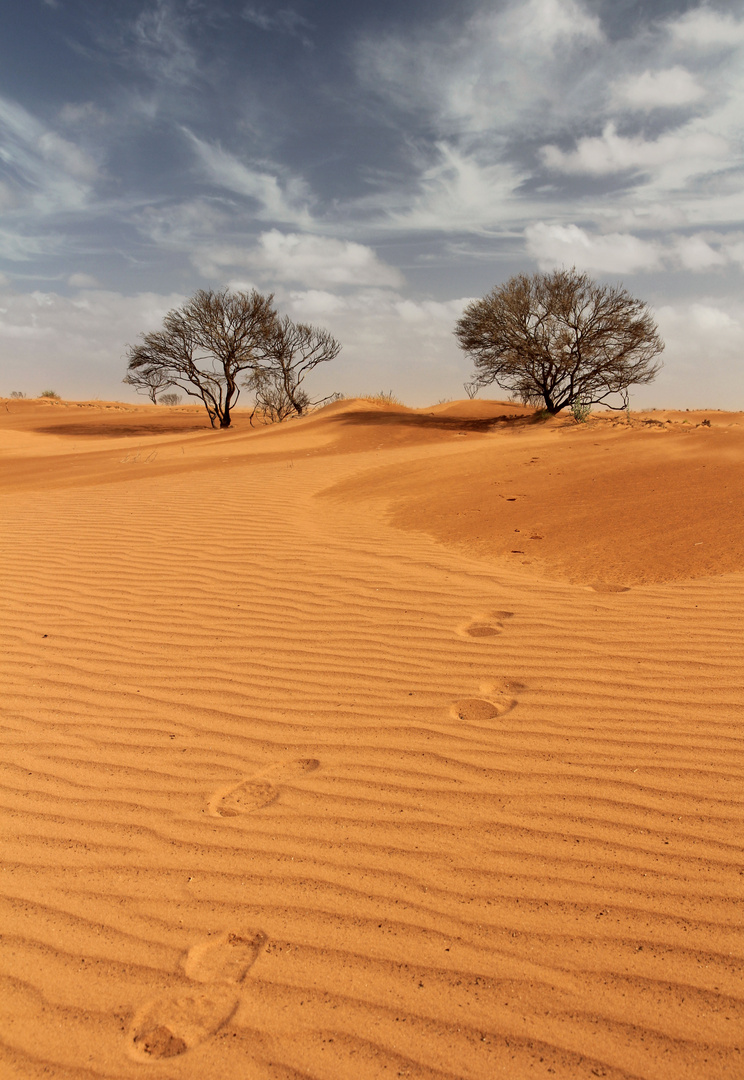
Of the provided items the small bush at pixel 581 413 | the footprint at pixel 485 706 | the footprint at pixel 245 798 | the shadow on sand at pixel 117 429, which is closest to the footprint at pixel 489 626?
the footprint at pixel 485 706

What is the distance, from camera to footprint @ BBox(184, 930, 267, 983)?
6.15ft

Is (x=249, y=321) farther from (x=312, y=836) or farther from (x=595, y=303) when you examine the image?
(x=312, y=836)

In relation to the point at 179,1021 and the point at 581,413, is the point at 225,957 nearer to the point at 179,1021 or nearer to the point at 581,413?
the point at 179,1021

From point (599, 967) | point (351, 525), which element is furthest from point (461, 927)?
point (351, 525)

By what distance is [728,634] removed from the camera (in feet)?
13.0

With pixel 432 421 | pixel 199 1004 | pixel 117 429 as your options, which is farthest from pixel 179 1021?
pixel 117 429

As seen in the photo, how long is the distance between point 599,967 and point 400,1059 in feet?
1.99

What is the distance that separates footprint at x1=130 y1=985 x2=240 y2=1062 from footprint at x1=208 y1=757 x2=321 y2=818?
78 centimetres

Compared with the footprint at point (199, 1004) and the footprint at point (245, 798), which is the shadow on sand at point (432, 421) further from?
the footprint at point (199, 1004)

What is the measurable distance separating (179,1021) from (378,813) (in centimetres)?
98

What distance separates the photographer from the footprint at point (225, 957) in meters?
1.88

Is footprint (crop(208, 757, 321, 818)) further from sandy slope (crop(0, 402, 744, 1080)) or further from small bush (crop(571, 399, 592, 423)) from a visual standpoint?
small bush (crop(571, 399, 592, 423))

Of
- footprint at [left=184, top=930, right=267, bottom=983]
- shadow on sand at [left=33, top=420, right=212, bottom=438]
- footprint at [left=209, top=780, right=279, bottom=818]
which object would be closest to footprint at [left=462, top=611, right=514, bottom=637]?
footprint at [left=209, top=780, right=279, bottom=818]

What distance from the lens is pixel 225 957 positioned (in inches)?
76.3
